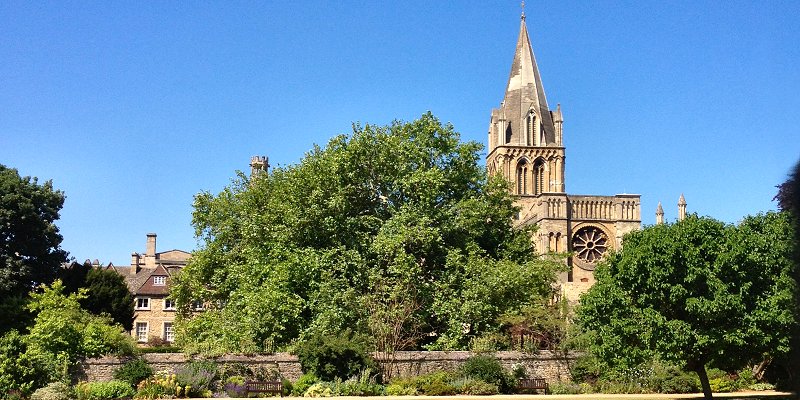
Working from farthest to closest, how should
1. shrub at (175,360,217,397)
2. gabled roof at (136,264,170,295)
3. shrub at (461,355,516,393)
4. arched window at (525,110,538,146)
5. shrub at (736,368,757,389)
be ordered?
arched window at (525,110,538,146) → gabled roof at (136,264,170,295) → shrub at (736,368,757,389) → shrub at (461,355,516,393) → shrub at (175,360,217,397)

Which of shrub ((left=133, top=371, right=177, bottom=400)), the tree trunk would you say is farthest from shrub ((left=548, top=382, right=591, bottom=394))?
shrub ((left=133, top=371, right=177, bottom=400))

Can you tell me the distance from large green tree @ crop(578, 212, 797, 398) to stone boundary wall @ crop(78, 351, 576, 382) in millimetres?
6810

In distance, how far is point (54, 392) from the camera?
28016 millimetres

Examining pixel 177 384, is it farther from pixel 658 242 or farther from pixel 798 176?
pixel 798 176

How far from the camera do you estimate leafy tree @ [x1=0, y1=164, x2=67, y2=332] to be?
136ft

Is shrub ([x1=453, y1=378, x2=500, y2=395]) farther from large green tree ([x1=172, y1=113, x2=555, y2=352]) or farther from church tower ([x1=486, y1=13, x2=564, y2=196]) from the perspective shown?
church tower ([x1=486, y1=13, x2=564, y2=196])

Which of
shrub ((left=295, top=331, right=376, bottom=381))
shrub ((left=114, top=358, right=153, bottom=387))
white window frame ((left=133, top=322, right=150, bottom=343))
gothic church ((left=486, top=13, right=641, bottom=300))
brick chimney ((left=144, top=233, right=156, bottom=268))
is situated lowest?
white window frame ((left=133, top=322, right=150, bottom=343))

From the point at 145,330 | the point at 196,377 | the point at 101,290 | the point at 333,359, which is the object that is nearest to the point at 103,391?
the point at 196,377

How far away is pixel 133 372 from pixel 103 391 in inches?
68.8

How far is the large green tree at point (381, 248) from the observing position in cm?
3497

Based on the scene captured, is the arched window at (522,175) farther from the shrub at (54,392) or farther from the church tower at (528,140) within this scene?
the shrub at (54,392)

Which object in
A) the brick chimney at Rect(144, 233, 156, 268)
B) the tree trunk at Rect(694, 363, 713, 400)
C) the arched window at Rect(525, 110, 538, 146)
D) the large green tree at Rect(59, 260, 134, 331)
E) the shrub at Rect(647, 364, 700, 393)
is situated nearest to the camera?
the tree trunk at Rect(694, 363, 713, 400)

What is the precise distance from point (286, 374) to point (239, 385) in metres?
2.06

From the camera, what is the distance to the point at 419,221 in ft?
119
